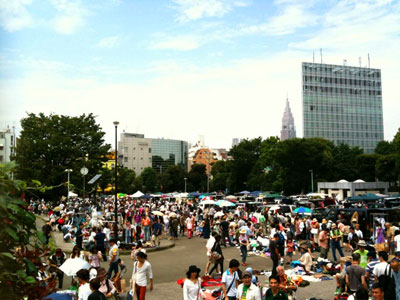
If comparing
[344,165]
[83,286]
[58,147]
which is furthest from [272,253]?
[344,165]

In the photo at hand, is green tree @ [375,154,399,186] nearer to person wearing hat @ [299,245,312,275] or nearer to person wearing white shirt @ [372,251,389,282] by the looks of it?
person wearing hat @ [299,245,312,275]

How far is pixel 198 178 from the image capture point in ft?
342

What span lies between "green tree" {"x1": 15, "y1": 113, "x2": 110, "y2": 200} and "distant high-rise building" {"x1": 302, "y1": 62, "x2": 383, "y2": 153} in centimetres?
7535

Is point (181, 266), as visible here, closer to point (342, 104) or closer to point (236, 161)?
point (236, 161)

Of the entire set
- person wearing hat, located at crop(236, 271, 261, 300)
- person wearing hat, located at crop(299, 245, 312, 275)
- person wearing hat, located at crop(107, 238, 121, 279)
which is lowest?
person wearing hat, located at crop(299, 245, 312, 275)

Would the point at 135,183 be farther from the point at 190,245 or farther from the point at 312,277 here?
the point at 312,277

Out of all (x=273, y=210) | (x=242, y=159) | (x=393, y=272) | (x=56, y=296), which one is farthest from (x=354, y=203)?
(x=242, y=159)

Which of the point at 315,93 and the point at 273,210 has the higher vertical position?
the point at 315,93

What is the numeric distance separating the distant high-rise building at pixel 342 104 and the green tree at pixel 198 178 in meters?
32.3

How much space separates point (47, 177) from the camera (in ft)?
149

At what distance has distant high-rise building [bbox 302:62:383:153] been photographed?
112 metres

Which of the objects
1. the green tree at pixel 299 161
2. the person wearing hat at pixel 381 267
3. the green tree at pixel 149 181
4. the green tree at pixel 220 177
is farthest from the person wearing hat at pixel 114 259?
the green tree at pixel 149 181

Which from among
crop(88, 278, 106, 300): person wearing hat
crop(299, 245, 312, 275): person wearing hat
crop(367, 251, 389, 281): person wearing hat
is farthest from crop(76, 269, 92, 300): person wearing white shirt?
crop(299, 245, 312, 275): person wearing hat

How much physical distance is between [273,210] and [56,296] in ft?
76.0
